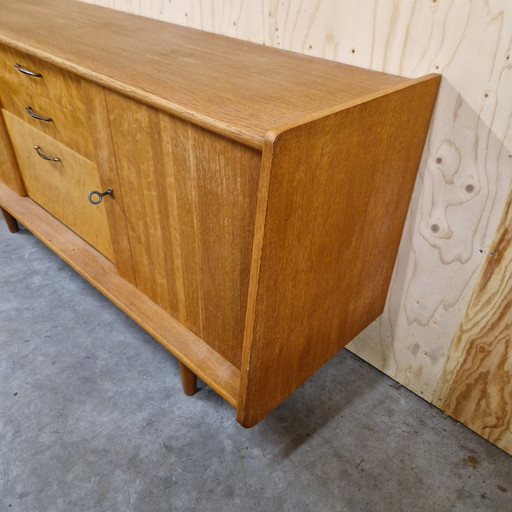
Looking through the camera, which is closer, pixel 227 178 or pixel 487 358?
pixel 227 178

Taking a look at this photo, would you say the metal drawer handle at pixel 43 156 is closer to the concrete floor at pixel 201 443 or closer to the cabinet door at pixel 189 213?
the cabinet door at pixel 189 213

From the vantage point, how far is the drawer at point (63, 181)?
1207 millimetres

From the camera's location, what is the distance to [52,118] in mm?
1178

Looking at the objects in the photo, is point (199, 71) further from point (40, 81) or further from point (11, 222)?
point (11, 222)

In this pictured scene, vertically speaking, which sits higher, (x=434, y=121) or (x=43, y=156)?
(x=434, y=121)

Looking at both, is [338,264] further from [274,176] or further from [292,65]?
[292,65]

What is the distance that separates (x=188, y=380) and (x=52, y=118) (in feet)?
2.46

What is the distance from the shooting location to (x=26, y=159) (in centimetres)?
146

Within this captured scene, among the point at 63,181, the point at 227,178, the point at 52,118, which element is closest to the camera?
the point at 227,178

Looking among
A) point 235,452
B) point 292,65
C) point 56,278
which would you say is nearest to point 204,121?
point 292,65

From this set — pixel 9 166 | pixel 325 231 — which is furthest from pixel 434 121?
pixel 9 166

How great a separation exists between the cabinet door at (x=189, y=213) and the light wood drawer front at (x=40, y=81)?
0.55 feet

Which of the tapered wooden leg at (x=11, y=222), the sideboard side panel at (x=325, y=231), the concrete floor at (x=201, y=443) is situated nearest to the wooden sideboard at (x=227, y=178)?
the sideboard side panel at (x=325, y=231)

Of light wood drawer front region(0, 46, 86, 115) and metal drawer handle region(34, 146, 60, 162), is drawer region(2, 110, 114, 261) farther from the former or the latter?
light wood drawer front region(0, 46, 86, 115)
